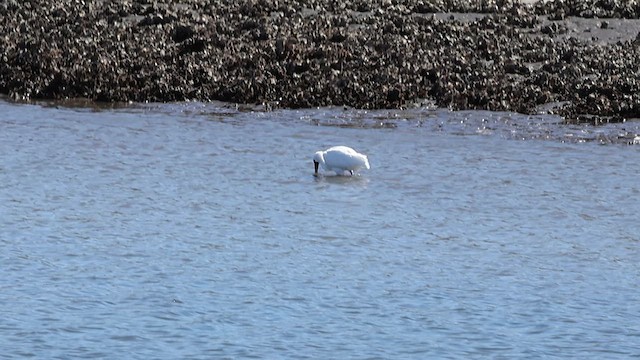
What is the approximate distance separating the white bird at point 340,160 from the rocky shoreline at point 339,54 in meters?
4.94

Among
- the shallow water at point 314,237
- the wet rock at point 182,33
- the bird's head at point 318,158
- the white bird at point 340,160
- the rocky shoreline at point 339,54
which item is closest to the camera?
the shallow water at point 314,237

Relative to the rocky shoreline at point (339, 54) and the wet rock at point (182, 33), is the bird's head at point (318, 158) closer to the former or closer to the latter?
the rocky shoreline at point (339, 54)

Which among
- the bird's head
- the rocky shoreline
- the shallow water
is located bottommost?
the shallow water

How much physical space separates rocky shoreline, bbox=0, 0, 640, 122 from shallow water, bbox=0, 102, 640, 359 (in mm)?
863

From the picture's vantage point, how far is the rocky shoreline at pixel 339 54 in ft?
82.0

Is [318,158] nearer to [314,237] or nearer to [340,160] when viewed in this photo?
[340,160]

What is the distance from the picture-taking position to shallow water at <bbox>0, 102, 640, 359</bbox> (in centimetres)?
1288

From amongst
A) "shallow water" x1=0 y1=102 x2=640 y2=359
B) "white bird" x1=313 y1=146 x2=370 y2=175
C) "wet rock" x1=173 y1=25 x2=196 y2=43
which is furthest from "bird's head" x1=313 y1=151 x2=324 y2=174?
"wet rock" x1=173 y1=25 x2=196 y2=43

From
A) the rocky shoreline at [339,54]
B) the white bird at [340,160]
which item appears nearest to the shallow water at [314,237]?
the white bird at [340,160]

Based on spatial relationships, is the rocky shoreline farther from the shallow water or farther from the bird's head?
the bird's head

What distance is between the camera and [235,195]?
18.7m

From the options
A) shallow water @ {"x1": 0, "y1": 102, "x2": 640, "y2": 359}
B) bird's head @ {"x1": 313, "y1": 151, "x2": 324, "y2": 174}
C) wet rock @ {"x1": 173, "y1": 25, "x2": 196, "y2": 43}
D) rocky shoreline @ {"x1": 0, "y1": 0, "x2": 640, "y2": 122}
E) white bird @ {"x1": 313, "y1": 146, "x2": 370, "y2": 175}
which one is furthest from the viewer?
wet rock @ {"x1": 173, "y1": 25, "x2": 196, "y2": 43}

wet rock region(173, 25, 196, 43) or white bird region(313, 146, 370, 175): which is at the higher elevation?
wet rock region(173, 25, 196, 43)

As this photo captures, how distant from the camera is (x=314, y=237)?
16438 mm
